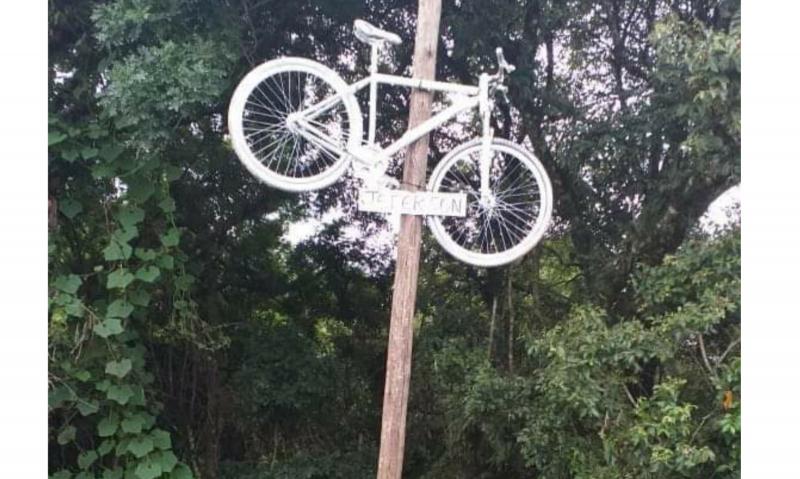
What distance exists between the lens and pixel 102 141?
3.41m

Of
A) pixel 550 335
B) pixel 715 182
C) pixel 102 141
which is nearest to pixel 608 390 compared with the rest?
pixel 550 335

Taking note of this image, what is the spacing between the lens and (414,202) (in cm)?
253

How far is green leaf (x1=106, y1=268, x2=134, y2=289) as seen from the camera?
342 centimetres

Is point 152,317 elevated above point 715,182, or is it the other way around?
point 715,182

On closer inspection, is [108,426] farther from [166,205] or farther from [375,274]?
[375,274]

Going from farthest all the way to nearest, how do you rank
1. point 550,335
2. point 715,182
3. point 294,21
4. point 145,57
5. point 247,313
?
point 247,313, point 294,21, point 715,182, point 550,335, point 145,57

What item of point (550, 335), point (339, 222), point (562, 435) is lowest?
point (562, 435)

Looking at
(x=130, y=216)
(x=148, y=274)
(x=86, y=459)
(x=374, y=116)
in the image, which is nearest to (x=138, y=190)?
(x=130, y=216)

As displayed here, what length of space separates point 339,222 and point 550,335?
2107mm

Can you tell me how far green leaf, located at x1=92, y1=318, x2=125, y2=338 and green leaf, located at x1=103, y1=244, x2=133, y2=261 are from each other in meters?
0.30

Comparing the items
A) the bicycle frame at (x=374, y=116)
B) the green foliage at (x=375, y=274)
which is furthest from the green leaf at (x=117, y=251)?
the bicycle frame at (x=374, y=116)

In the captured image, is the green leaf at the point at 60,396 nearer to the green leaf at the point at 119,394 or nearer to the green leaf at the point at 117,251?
the green leaf at the point at 119,394

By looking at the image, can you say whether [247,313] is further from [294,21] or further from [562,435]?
[562,435]

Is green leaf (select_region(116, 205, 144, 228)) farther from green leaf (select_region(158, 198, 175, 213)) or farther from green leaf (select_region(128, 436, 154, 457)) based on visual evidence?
green leaf (select_region(128, 436, 154, 457))
